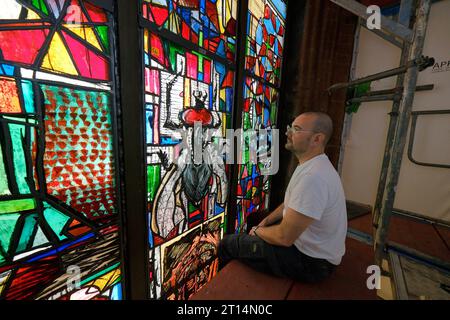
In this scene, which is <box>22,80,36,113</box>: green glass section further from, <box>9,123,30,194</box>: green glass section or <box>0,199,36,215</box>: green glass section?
<box>0,199,36,215</box>: green glass section

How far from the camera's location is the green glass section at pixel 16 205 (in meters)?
0.77

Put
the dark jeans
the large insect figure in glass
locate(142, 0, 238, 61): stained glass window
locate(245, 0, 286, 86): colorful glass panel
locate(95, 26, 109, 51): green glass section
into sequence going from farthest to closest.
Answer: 1. locate(245, 0, 286, 86): colorful glass panel
2. the large insect figure in glass
3. locate(142, 0, 238, 61): stained glass window
4. the dark jeans
5. locate(95, 26, 109, 51): green glass section

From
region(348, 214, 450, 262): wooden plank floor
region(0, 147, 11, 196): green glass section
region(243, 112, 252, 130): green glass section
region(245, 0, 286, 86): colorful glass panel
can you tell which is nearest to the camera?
region(0, 147, 11, 196): green glass section

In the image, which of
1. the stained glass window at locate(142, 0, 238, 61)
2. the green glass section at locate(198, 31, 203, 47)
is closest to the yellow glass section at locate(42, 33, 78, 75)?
the stained glass window at locate(142, 0, 238, 61)

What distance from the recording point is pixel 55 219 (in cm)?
90

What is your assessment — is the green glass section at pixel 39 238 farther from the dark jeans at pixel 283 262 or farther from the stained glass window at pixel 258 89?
the stained glass window at pixel 258 89

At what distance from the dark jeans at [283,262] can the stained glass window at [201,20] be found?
1.52m

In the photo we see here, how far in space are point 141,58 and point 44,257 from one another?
1.10m

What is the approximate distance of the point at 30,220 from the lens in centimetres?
83

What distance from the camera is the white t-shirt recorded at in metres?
1.04

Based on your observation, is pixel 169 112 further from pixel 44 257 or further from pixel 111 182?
pixel 44 257

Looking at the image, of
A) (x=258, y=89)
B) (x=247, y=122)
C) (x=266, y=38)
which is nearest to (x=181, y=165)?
(x=247, y=122)

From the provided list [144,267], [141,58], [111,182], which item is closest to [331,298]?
[144,267]

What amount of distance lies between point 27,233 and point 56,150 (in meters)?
0.36
